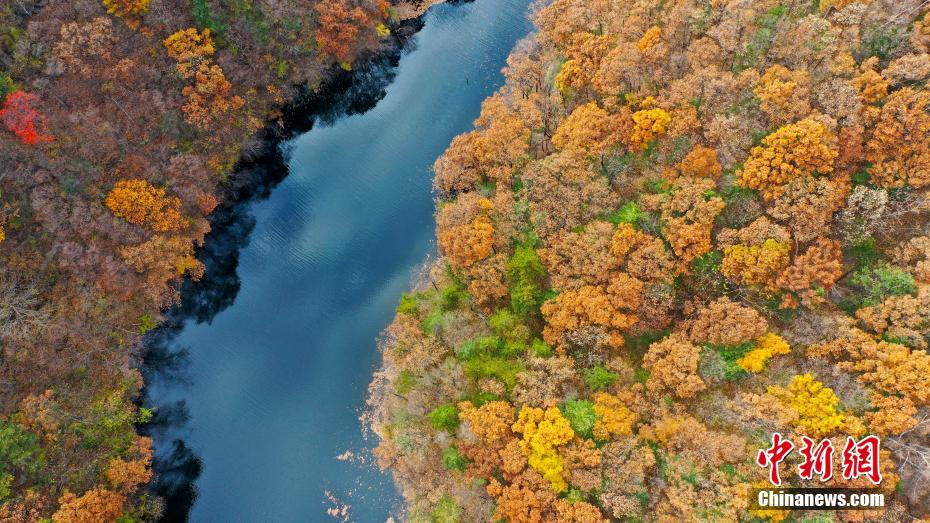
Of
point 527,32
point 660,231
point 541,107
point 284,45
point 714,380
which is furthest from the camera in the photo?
point 527,32

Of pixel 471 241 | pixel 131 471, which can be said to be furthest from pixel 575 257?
pixel 131 471

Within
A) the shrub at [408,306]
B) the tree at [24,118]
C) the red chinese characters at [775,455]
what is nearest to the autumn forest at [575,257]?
the tree at [24,118]

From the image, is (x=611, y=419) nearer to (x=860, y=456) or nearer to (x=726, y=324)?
(x=726, y=324)

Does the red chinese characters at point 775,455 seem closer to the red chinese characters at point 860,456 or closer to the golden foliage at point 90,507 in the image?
the red chinese characters at point 860,456

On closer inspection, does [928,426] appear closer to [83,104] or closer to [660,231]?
[660,231]

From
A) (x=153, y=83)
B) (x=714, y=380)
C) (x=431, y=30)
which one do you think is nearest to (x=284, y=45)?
(x=153, y=83)

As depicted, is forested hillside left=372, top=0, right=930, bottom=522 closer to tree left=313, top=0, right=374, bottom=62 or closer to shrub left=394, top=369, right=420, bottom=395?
shrub left=394, top=369, right=420, bottom=395

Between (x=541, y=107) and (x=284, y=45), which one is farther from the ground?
(x=284, y=45)
